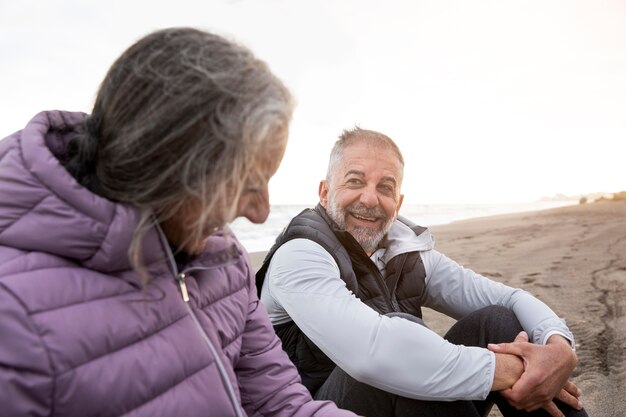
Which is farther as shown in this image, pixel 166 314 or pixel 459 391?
pixel 459 391

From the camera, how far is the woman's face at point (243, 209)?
1236 mm

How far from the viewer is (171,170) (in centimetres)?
111

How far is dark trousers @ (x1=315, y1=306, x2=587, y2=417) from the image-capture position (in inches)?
79.6

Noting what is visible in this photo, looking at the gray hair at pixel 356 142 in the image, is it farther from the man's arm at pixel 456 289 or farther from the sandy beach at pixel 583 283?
the sandy beach at pixel 583 283

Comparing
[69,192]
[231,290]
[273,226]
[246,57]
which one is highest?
[246,57]

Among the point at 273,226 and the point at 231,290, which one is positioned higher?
the point at 231,290

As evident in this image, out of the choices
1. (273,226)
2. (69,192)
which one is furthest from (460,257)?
A: (273,226)

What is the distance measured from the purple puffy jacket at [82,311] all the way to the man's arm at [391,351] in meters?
0.77

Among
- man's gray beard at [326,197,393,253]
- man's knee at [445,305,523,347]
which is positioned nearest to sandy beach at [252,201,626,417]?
man's knee at [445,305,523,347]

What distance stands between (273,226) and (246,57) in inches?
689

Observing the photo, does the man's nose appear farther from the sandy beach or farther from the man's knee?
the sandy beach

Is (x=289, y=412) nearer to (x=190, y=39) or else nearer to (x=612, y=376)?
(x=190, y=39)

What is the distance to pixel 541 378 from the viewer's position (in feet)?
6.75

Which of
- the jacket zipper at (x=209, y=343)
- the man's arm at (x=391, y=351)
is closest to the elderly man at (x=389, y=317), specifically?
the man's arm at (x=391, y=351)
